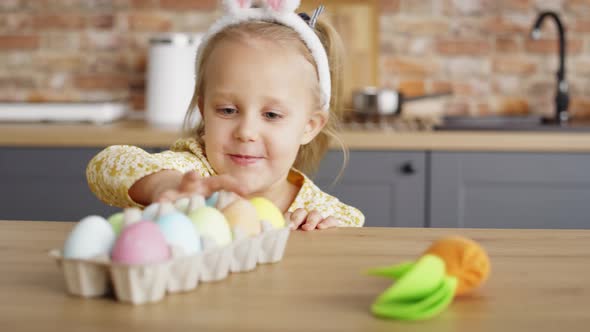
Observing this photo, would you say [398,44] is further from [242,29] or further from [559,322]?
[559,322]

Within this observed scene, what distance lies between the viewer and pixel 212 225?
2.32 feet

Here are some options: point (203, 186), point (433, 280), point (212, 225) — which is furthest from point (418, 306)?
point (203, 186)

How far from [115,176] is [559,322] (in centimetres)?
70

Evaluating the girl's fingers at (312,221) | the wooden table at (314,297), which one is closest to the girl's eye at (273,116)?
the girl's fingers at (312,221)

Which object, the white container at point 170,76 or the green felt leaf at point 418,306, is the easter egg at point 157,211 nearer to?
the green felt leaf at point 418,306

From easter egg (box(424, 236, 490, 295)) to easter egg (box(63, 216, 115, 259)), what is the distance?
29cm

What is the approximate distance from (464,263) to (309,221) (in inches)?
17.5

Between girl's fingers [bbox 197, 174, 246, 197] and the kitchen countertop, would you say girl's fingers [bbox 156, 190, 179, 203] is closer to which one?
girl's fingers [bbox 197, 174, 246, 197]

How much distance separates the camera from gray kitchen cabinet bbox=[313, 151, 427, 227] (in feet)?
8.25

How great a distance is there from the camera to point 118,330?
0.57 m

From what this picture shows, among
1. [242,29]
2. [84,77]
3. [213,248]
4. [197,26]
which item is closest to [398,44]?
[197,26]

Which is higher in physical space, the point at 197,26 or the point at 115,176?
the point at 197,26

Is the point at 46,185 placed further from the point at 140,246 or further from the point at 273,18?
the point at 140,246

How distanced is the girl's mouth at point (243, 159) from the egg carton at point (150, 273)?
1.91 ft
